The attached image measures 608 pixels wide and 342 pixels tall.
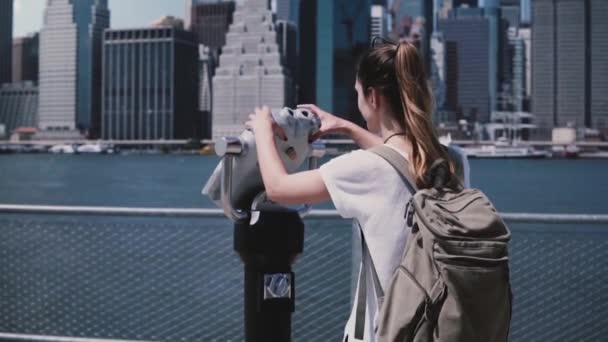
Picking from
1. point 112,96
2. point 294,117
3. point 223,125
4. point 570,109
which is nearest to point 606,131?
point 570,109

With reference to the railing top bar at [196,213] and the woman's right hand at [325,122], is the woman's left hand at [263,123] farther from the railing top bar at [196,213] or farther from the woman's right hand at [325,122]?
the railing top bar at [196,213]

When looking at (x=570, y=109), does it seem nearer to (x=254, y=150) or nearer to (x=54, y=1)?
(x=54, y=1)

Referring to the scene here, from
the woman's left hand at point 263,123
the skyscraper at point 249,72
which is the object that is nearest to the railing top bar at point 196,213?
the woman's left hand at point 263,123

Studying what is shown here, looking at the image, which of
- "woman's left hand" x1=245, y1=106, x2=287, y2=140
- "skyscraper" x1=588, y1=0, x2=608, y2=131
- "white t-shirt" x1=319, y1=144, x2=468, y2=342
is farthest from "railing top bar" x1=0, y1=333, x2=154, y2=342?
"skyscraper" x1=588, y1=0, x2=608, y2=131

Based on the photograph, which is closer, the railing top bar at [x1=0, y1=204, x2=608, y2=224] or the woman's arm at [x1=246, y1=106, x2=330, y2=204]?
the woman's arm at [x1=246, y1=106, x2=330, y2=204]

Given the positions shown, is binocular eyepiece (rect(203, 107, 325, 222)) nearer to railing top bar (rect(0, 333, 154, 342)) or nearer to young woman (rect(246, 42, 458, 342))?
young woman (rect(246, 42, 458, 342))

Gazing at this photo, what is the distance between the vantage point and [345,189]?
1748mm

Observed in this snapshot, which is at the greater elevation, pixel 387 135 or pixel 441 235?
pixel 387 135

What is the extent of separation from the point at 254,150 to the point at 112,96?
13070 centimetres

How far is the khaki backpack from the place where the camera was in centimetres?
158

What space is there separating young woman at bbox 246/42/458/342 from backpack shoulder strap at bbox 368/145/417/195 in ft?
0.03

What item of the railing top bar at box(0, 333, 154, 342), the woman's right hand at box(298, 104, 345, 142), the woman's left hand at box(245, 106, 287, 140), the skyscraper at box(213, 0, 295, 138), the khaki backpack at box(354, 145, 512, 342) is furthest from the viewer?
A: the skyscraper at box(213, 0, 295, 138)

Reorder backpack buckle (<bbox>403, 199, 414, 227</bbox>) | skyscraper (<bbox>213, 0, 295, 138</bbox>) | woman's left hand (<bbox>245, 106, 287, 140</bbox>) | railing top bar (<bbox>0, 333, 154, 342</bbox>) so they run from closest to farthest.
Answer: backpack buckle (<bbox>403, 199, 414, 227</bbox>)
woman's left hand (<bbox>245, 106, 287, 140</bbox>)
railing top bar (<bbox>0, 333, 154, 342</bbox>)
skyscraper (<bbox>213, 0, 295, 138</bbox>)

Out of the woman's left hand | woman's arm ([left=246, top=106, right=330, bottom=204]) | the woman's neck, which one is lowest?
woman's arm ([left=246, top=106, right=330, bottom=204])
